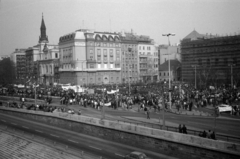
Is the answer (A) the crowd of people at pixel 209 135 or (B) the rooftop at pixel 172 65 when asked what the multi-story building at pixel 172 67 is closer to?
(B) the rooftop at pixel 172 65

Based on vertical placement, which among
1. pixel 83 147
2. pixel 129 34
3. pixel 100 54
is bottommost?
pixel 83 147

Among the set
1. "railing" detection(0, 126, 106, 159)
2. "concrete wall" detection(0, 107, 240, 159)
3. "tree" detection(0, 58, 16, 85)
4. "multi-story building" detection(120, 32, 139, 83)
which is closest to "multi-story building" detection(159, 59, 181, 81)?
"multi-story building" detection(120, 32, 139, 83)

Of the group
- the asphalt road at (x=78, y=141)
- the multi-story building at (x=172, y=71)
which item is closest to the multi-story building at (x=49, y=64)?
the multi-story building at (x=172, y=71)

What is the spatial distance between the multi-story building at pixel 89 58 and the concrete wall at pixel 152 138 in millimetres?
40742

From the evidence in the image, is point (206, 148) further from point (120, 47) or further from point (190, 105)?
point (120, 47)

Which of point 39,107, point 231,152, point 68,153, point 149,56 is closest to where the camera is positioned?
point 231,152

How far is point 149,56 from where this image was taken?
291 ft

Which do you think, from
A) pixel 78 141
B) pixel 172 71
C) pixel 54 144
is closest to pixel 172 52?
pixel 172 71

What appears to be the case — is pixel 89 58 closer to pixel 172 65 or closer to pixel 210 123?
pixel 172 65

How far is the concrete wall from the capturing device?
1507 cm

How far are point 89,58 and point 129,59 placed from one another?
51.1ft

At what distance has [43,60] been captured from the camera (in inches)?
3907

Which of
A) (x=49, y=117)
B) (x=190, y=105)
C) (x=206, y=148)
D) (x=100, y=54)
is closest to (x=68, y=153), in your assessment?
(x=206, y=148)

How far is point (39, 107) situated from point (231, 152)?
2771 centimetres
